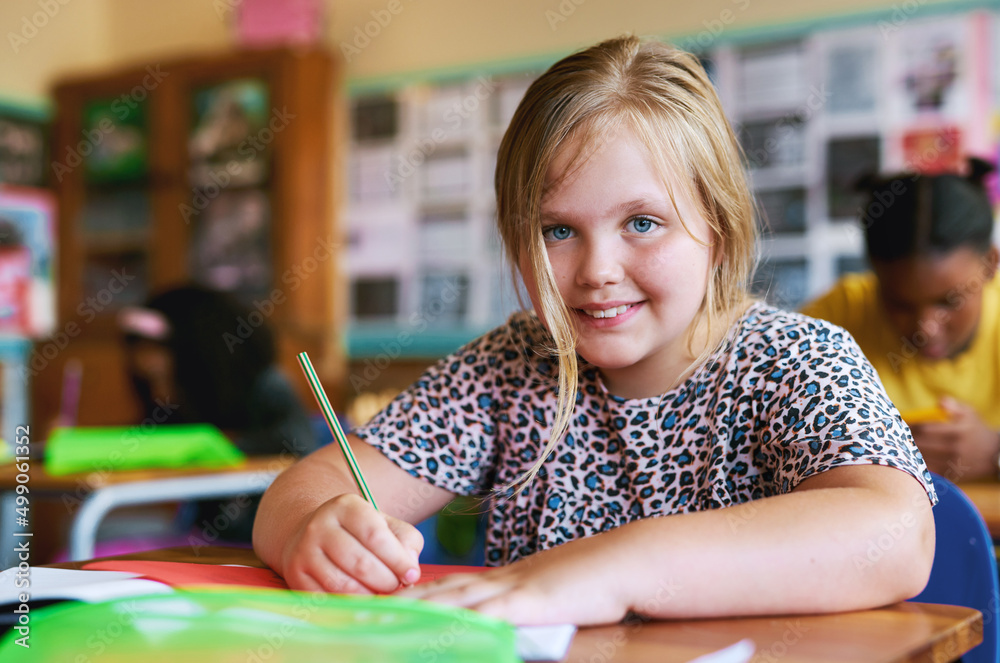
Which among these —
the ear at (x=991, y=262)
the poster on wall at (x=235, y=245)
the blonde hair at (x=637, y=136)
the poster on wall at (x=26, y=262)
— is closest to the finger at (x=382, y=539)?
the blonde hair at (x=637, y=136)

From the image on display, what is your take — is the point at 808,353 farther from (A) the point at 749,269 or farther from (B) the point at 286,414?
(B) the point at 286,414

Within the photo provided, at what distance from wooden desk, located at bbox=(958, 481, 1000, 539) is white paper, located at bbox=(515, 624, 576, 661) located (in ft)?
2.24

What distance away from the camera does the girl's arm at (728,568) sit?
566 mm

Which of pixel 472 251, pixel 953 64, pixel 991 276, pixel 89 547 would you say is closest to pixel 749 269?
pixel 991 276

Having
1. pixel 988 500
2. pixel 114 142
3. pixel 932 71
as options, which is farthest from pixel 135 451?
pixel 114 142

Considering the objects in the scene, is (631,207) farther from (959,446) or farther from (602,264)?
(959,446)

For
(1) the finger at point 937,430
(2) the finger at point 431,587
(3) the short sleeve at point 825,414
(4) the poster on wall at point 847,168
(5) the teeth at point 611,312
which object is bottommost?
(1) the finger at point 937,430

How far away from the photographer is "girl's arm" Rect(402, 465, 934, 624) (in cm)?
57

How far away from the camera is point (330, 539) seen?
67cm

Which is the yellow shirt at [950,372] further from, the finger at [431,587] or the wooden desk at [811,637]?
the finger at [431,587]

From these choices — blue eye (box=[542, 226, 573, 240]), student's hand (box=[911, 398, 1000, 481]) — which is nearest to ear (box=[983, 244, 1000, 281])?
student's hand (box=[911, 398, 1000, 481])

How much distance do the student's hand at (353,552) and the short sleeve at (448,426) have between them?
0.88 ft

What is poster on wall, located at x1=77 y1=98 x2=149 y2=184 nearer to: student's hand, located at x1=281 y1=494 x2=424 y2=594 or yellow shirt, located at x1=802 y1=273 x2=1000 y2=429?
yellow shirt, located at x1=802 y1=273 x2=1000 y2=429

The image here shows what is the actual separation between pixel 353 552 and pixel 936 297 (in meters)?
1.56
